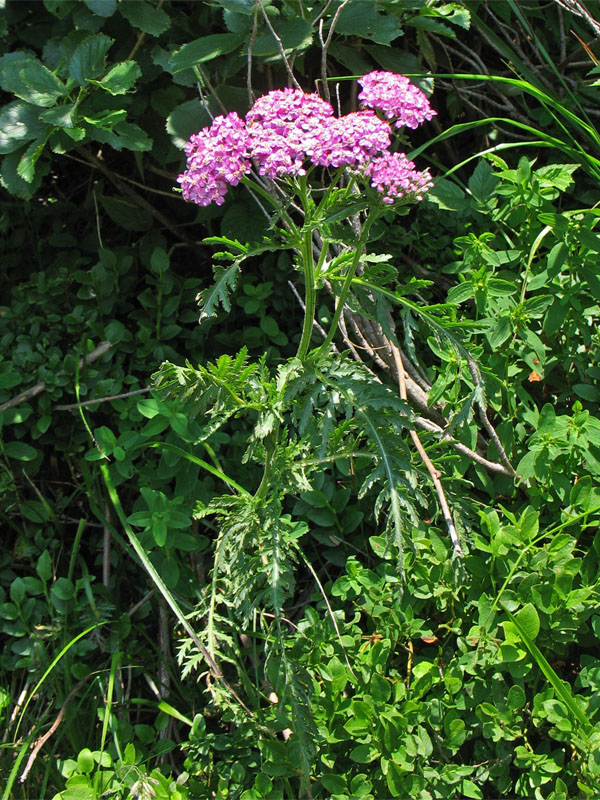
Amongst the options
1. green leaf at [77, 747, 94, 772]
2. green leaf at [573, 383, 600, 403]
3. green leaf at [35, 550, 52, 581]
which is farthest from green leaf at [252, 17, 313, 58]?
green leaf at [77, 747, 94, 772]

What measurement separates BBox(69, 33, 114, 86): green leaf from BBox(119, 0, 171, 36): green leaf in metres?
0.11

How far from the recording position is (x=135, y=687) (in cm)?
201

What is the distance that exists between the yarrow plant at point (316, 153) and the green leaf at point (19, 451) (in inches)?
41.5

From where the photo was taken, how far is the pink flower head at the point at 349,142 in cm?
130

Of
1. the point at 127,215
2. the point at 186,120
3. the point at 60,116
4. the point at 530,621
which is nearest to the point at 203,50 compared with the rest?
the point at 186,120

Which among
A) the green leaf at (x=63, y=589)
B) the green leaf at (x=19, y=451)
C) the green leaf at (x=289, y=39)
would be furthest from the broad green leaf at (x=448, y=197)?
the green leaf at (x=63, y=589)

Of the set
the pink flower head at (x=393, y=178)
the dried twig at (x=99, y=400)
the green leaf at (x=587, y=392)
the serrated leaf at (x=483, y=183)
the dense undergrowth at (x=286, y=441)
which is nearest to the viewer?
the pink flower head at (x=393, y=178)

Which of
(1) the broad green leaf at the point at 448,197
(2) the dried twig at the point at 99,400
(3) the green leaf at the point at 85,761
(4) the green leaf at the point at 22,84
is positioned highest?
(4) the green leaf at the point at 22,84

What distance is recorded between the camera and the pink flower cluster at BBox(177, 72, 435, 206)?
1.30m

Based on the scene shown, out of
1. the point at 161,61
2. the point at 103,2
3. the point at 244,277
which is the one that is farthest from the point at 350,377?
the point at 103,2

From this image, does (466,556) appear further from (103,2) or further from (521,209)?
(103,2)

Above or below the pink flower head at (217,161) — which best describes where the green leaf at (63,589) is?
below

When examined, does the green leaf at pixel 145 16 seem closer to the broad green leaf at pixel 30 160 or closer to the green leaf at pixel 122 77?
the green leaf at pixel 122 77

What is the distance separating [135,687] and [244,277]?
123 cm
